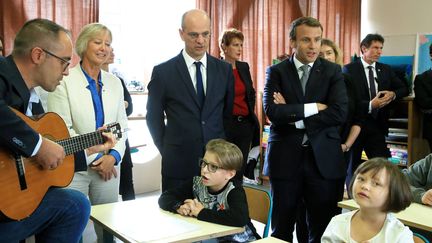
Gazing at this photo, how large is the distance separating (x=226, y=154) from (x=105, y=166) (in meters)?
0.73

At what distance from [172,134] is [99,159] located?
0.44m

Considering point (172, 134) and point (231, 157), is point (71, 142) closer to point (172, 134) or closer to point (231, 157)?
point (172, 134)

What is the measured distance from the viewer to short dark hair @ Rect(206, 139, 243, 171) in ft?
7.54

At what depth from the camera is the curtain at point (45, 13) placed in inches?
150

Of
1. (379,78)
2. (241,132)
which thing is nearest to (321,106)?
(241,132)

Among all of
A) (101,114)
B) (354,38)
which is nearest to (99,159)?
(101,114)

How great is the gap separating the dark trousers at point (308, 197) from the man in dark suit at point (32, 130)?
3.90 ft

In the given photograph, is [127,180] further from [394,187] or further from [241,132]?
[394,187]

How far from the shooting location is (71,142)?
221cm

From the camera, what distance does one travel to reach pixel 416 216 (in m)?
2.09

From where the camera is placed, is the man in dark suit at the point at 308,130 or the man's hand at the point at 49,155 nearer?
the man's hand at the point at 49,155

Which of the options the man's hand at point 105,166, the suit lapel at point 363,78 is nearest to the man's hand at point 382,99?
the suit lapel at point 363,78

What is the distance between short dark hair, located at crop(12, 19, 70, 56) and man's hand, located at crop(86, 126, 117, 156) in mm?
553

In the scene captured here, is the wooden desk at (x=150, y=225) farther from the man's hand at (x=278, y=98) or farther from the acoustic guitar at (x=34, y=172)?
the man's hand at (x=278, y=98)
